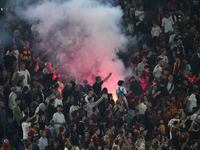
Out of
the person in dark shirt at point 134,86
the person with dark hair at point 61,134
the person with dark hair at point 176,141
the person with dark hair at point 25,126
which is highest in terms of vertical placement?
the person in dark shirt at point 134,86

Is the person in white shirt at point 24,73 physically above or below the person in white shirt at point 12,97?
above

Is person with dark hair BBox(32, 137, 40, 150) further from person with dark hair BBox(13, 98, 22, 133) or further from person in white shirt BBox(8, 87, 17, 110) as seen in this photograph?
person in white shirt BBox(8, 87, 17, 110)

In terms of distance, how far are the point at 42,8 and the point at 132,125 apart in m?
7.99

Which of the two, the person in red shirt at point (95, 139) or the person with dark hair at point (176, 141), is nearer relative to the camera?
the person in red shirt at point (95, 139)

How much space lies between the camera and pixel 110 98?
1406cm

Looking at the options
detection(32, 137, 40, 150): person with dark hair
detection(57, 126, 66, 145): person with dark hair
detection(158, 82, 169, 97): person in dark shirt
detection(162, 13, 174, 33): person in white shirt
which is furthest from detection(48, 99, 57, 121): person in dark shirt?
detection(162, 13, 174, 33): person in white shirt

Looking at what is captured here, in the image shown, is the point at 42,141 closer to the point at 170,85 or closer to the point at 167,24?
the point at 170,85

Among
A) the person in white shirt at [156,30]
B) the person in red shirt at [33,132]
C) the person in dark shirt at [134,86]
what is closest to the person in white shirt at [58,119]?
the person in red shirt at [33,132]

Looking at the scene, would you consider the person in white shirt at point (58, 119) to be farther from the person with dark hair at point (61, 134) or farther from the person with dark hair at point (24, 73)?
the person with dark hair at point (24, 73)

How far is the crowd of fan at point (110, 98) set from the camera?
1216cm

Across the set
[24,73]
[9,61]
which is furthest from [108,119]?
[9,61]

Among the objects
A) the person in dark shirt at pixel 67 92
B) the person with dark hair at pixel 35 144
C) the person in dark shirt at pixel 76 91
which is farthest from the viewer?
the person in dark shirt at pixel 67 92

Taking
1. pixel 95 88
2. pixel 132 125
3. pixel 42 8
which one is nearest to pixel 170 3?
pixel 42 8

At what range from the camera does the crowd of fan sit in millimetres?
12164
